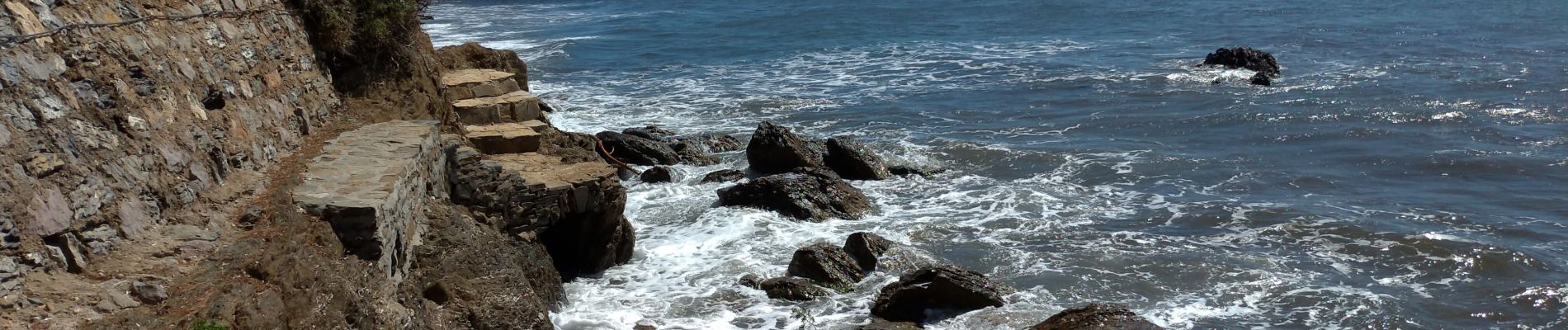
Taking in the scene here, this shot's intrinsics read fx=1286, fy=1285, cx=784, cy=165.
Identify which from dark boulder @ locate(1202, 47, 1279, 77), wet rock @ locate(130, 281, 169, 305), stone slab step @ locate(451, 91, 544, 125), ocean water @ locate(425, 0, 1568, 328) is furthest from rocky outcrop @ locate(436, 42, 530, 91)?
dark boulder @ locate(1202, 47, 1279, 77)

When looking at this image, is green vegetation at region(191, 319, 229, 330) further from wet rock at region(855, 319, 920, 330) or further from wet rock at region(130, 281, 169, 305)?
wet rock at region(855, 319, 920, 330)

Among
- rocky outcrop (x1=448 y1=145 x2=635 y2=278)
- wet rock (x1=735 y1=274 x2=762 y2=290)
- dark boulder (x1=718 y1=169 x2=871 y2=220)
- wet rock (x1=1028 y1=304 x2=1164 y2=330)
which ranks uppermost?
rocky outcrop (x1=448 y1=145 x2=635 y2=278)

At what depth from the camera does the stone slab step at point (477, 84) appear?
1247 cm

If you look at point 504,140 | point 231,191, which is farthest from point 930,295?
point 231,191

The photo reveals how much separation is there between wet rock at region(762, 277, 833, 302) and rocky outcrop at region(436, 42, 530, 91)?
397 centimetres

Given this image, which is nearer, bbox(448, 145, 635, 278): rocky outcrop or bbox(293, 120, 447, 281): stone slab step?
bbox(293, 120, 447, 281): stone slab step

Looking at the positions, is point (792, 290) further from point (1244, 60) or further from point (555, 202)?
point (1244, 60)

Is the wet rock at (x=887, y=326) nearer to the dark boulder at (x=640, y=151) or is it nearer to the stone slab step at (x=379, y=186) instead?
the stone slab step at (x=379, y=186)

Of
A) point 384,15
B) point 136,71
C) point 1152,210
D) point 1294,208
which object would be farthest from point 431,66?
point 1294,208

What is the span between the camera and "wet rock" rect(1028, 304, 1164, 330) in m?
9.26

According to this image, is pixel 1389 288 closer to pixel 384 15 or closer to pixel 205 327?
pixel 384 15

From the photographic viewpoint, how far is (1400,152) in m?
17.5

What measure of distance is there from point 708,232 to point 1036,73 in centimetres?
1510

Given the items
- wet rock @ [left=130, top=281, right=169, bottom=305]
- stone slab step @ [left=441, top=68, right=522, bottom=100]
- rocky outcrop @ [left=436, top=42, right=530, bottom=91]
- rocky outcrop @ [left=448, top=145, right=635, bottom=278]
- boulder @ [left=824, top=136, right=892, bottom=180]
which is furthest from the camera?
boulder @ [left=824, top=136, right=892, bottom=180]
